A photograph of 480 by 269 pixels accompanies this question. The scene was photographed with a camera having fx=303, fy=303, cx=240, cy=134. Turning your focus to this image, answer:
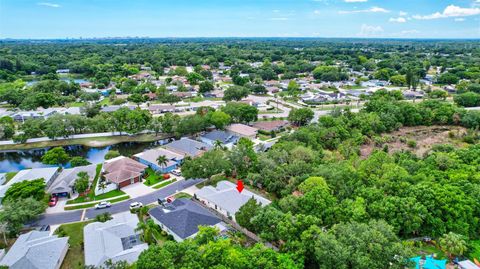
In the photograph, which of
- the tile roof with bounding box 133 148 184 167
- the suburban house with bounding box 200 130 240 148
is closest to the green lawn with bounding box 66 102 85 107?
the suburban house with bounding box 200 130 240 148

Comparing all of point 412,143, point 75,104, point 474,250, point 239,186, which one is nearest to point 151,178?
point 239,186

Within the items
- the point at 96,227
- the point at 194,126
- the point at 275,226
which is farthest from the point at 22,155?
the point at 275,226

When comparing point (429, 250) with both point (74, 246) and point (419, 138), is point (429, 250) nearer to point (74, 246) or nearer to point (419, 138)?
point (74, 246)

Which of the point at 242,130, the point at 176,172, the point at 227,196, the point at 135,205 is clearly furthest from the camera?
the point at 242,130

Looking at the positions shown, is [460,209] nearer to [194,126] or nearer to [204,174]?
[204,174]

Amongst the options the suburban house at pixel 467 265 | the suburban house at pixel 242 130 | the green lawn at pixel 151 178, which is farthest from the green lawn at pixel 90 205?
the suburban house at pixel 467 265

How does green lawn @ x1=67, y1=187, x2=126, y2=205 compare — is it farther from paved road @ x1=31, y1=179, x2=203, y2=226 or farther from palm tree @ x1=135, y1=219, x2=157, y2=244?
palm tree @ x1=135, y1=219, x2=157, y2=244

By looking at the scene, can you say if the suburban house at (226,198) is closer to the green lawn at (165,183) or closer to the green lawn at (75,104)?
the green lawn at (165,183)
